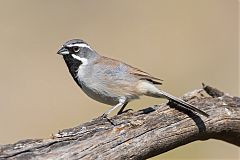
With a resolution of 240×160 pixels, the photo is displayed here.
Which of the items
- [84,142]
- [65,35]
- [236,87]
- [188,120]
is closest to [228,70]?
[236,87]

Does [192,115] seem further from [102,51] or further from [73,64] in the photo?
[102,51]

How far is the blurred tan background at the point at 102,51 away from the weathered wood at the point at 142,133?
14.6 ft

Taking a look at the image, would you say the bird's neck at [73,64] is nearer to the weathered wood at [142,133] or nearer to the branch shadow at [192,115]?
the weathered wood at [142,133]

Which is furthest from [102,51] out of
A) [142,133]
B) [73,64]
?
[142,133]

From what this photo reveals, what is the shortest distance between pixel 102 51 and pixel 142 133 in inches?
390

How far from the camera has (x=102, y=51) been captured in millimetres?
15625

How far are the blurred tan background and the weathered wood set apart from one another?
4.46 meters

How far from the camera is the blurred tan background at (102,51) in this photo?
1310 cm

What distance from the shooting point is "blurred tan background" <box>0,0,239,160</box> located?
13.1 m

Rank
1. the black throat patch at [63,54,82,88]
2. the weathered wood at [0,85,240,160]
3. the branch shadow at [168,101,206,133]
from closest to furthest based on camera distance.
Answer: the weathered wood at [0,85,240,160], the branch shadow at [168,101,206,133], the black throat patch at [63,54,82,88]

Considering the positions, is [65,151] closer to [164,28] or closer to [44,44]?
[44,44]

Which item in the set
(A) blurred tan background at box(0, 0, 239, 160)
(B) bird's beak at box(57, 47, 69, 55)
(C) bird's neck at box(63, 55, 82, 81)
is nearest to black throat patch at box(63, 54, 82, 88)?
(C) bird's neck at box(63, 55, 82, 81)

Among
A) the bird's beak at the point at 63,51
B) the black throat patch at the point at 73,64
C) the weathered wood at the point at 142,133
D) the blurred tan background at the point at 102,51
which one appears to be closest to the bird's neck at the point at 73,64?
the black throat patch at the point at 73,64

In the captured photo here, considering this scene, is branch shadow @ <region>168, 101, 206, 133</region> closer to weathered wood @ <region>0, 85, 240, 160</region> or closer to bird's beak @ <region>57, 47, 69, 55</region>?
weathered wood @ <region>0, 85, 240, 160</region>
